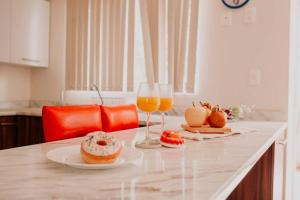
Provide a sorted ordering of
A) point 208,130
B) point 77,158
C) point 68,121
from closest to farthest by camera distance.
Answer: point 77,158
point 68,121
point 208,130

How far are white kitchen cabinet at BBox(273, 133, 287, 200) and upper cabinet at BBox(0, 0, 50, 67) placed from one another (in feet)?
8.51

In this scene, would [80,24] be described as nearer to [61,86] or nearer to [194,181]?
[61,86]

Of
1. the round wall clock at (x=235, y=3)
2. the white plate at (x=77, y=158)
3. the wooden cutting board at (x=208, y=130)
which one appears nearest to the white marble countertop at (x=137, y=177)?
the white plate at (x=77, y=158)

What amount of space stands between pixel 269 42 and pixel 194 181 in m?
2.27

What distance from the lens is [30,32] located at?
3514 mm

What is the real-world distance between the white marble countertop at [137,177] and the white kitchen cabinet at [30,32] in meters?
2.52

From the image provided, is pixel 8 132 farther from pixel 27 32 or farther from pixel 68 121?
pixel 68 121

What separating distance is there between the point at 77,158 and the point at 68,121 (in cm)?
58

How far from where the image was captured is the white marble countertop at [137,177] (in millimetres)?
640

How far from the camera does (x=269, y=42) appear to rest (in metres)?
2.72

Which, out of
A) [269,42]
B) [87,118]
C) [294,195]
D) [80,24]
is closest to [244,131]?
[87,118]

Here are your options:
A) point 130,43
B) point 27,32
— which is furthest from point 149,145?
point 27,32

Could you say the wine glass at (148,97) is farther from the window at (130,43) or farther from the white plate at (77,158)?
the window at (130,43)

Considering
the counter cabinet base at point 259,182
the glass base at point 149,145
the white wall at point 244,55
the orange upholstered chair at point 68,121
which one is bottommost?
the counter cabinet base at point 259,182
